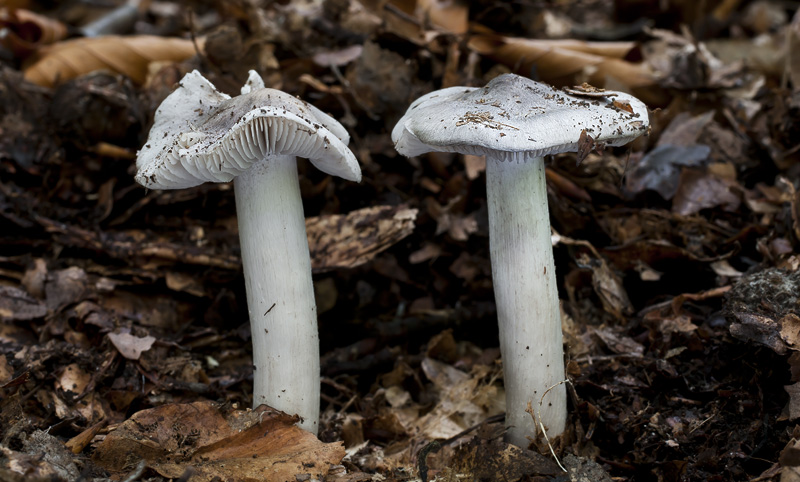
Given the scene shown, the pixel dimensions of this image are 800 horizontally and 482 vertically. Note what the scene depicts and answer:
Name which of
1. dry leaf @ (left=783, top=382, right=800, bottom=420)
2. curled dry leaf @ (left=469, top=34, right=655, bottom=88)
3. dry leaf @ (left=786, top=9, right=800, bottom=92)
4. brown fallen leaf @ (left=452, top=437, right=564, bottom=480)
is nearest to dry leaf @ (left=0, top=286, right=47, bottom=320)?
brown fallen leaf @ (left=452, top=437, right=564, bottom=480)

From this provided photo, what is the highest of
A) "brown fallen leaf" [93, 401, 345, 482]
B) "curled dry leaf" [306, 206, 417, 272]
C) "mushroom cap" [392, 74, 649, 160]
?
"mushroom cap" [392, 74, 649, 160]

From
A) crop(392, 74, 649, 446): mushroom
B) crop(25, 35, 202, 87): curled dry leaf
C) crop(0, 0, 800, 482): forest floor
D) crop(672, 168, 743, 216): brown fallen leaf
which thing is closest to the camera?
crop(392, 74, 649, 446): mushroom

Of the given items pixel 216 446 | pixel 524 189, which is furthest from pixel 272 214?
pixel 524 189

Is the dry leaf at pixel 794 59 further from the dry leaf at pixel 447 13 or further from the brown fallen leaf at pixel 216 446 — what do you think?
the brown fallen leaf at pixel 216 446

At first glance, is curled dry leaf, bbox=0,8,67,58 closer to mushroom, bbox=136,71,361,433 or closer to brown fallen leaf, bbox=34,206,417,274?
brown fallen leaf, bbox=34,206,417,274

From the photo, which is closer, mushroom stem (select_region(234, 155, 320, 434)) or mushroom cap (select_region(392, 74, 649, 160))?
mushroom cap (select_region(392, 74, 649, 160))

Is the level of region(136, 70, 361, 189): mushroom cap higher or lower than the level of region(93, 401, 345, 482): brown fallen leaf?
higher

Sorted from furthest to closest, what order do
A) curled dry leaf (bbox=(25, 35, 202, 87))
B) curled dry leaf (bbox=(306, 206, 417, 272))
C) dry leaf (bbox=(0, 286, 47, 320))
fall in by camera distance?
curled dry leaf (bbox=(25, 35, 202, 87)), curled dry leaf (bbox=(306, 206, 417, 272)), dry leaf (bbox=(0, 286, 47, 320))
